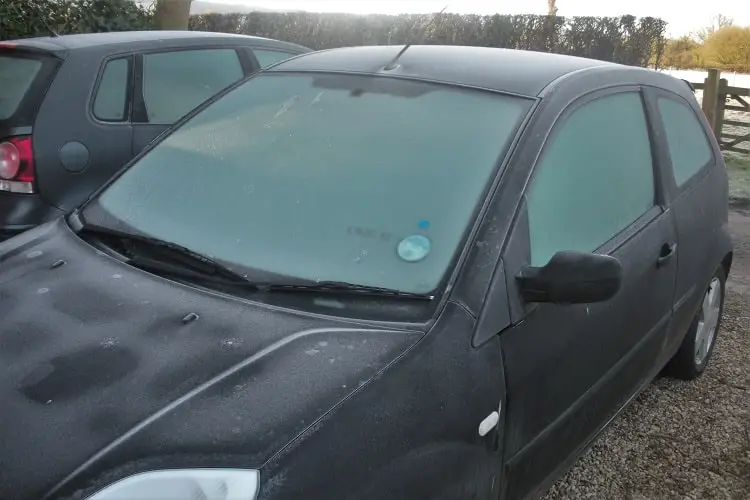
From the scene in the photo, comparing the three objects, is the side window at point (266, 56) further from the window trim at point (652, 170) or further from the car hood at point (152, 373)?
the car hood at point (152, 373)

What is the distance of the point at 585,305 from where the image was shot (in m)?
2.27

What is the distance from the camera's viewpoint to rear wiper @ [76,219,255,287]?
80.8 inches

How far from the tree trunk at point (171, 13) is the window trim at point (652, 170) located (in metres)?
7.31

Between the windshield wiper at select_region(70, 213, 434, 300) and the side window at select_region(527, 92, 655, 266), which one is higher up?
the side window at select_region(527, 92, 655, 266)

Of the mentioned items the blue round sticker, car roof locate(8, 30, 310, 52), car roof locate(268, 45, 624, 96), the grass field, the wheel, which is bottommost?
the grass field

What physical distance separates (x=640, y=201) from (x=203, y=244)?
159cm

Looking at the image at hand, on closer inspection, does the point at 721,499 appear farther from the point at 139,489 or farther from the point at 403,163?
the point at 139,489

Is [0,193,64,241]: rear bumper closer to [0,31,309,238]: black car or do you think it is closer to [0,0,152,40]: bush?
[0,31,309,238]: black car

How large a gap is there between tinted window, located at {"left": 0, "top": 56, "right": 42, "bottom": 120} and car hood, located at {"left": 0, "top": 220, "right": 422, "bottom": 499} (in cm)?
234

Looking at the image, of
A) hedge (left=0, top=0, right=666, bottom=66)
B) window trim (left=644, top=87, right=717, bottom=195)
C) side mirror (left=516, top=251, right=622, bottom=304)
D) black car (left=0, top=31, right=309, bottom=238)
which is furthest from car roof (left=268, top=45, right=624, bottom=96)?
hedge (left=0, top=0, right=666, bottom=66)

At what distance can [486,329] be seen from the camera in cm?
186

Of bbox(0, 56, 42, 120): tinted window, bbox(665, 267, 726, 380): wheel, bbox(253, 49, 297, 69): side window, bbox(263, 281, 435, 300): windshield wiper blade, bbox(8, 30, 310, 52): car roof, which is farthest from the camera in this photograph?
bbox(253, 49, 297, 69): side window

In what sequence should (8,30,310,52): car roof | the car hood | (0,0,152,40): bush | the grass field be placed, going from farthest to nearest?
(0,0,152,40): bush
the grass field
(8,30,310,52): car roof
the car hood

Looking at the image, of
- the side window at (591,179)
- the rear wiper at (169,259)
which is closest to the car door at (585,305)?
the side window at (591,179)
